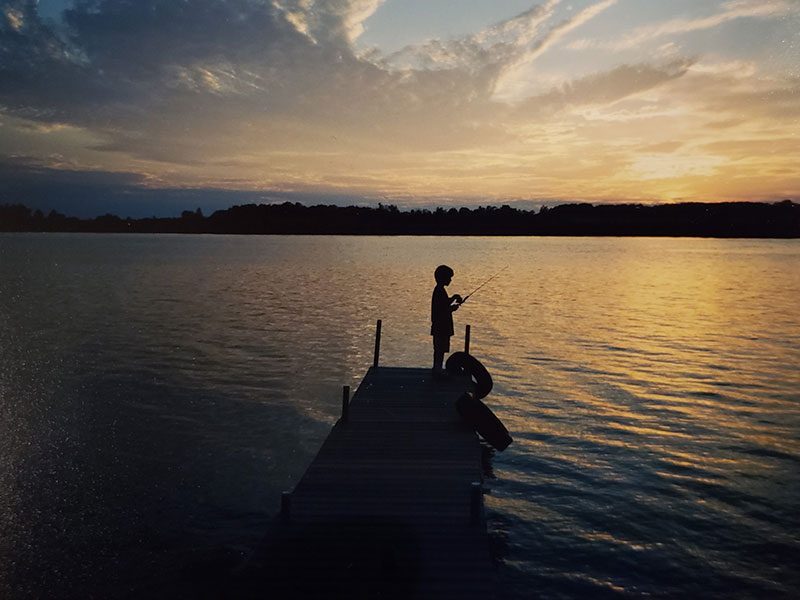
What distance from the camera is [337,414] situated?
2000 centimetres

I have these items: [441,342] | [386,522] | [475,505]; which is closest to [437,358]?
[441,342]

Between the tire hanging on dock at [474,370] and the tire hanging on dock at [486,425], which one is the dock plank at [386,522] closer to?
the tire hanging on dock at [486,425]

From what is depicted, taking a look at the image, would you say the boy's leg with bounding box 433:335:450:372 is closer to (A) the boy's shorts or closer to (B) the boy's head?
(A) the boy's shorts

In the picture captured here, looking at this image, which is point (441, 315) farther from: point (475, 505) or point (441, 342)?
point (475, 505)

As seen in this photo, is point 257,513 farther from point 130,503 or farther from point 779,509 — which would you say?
point 779,509

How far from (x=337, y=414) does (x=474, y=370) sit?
189 inches

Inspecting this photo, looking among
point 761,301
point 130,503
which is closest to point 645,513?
point 130,503

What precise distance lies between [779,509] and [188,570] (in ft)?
38.0

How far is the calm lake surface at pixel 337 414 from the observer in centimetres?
1076

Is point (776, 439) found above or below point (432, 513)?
below

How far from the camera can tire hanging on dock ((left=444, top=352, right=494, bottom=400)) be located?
18.3 m

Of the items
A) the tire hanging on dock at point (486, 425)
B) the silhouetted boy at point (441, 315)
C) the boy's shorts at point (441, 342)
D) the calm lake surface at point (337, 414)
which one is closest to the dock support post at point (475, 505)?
the calm lake surface at point (337, 414)

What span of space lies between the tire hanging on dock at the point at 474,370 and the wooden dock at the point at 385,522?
170 inches

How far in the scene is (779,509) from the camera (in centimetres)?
1280
